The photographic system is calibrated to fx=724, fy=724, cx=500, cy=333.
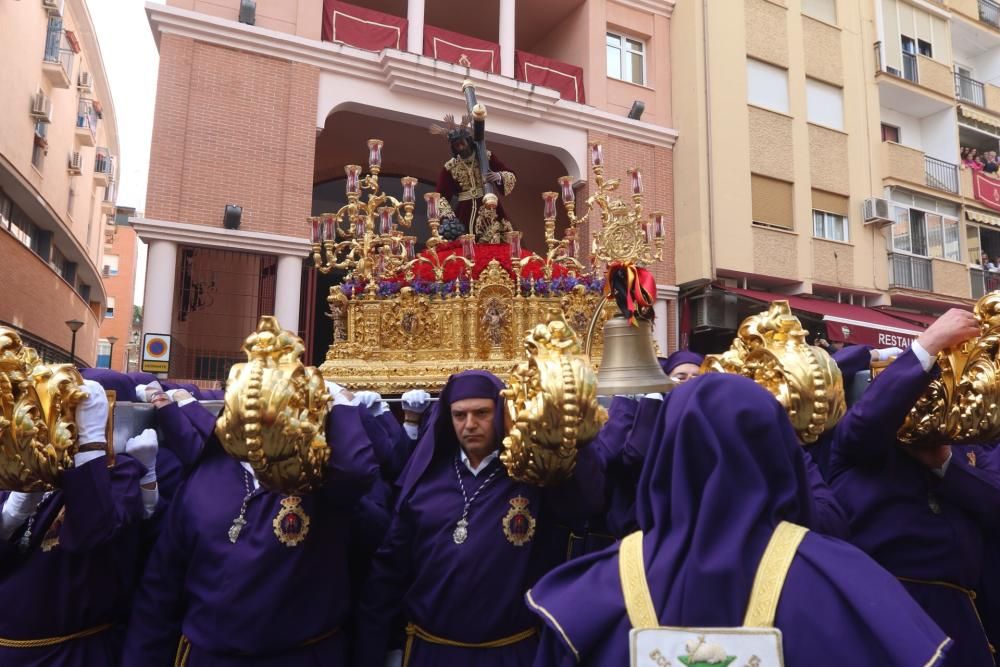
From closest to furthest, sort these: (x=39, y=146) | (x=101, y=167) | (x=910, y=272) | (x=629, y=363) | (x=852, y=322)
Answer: (x=629, y=363)
(x=852, y=322)
(x=910, y=272)
(x=39, y=146)
(x=101, y=167)

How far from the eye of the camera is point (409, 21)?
38.3ft

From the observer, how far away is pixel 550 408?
229 cm

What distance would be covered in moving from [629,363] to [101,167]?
84.9 ft

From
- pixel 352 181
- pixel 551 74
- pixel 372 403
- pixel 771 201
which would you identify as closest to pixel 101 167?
pixel 551 74

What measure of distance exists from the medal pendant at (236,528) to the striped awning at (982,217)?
18.9 metres

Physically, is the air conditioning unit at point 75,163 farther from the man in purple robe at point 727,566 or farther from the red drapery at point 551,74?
the man in purple robe at point 727,566

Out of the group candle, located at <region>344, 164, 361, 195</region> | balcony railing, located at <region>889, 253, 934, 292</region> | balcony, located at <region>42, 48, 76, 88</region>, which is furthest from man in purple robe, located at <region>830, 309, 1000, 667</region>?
balcony, located at <region>42, 48, 76, 88</region>

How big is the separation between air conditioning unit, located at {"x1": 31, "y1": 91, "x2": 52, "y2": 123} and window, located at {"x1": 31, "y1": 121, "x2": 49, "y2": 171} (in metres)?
0.29

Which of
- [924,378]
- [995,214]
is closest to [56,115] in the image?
[924,378]

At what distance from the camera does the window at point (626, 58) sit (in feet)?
45.3

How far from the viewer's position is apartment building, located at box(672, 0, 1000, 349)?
43.3ft

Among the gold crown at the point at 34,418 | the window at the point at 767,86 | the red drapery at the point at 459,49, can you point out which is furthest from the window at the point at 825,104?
the gold crown at the point at 34,418

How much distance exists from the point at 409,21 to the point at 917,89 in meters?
11.7

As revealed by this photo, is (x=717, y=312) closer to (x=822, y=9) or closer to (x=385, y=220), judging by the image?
(x=822, y=9)
